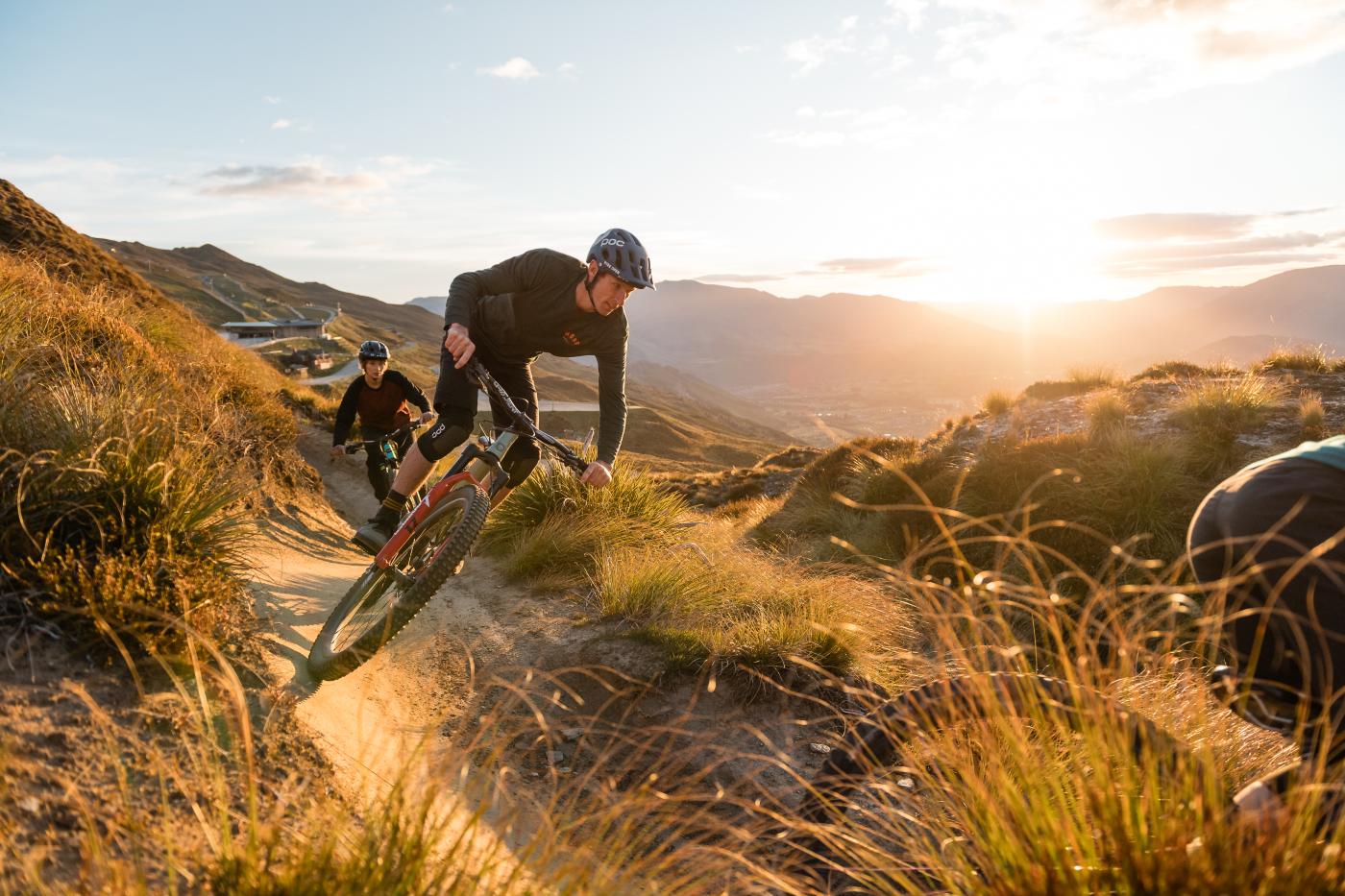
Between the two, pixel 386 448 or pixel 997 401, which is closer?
pixel 386 448

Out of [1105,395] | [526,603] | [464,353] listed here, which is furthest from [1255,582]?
[1105,395]

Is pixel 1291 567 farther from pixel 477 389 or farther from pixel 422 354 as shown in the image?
pixel 422 354

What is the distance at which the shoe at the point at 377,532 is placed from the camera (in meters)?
5.64

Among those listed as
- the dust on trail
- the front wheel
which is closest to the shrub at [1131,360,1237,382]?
the dust on trail

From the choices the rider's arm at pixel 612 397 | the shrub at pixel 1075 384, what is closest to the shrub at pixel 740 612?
the rider's arm at pixel 612 397

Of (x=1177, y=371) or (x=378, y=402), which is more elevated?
(x=1177, y=371)

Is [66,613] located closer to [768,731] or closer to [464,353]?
[464,353]

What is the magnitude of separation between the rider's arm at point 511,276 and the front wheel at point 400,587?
151 cm

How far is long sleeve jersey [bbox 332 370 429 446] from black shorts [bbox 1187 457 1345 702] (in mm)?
8084

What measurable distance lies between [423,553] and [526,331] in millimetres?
1798

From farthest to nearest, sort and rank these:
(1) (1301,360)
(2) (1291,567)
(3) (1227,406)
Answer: (1) (1301,360), (3) (1227,406), (2) (1291,567)

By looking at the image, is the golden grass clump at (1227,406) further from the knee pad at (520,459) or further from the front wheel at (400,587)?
the front wheel at (400,587)

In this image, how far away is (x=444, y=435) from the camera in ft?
18.4

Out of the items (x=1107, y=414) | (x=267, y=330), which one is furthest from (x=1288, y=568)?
(x=267, y=330)
